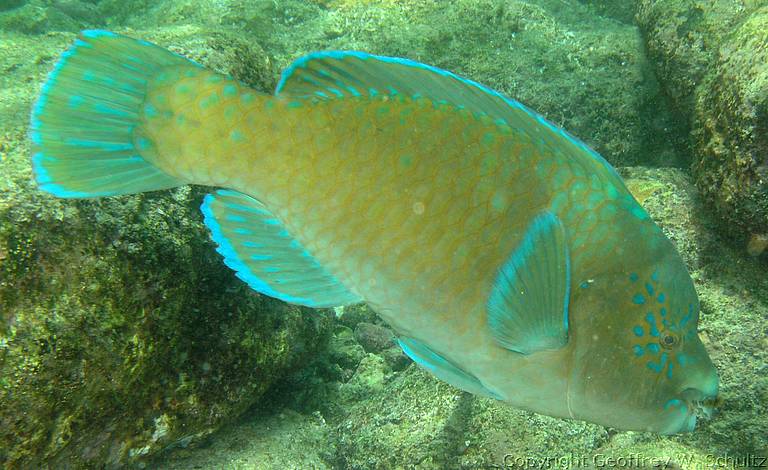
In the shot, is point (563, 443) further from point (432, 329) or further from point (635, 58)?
point (635, 58)

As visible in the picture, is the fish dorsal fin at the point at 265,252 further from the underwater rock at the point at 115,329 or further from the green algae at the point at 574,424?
the green algae at the point at 574,424

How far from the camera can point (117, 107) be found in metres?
1.69

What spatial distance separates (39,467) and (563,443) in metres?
2.79

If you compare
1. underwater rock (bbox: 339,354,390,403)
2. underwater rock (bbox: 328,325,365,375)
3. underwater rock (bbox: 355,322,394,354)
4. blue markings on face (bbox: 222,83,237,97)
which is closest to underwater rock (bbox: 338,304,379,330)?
underwater rock (bbox: 328,325,365,375)

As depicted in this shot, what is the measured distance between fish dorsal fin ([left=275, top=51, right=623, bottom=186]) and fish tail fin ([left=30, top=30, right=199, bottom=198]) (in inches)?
19.1

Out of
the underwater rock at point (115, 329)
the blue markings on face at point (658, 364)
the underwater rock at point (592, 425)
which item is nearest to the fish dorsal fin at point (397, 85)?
the blue markings on face at point (658, 364)

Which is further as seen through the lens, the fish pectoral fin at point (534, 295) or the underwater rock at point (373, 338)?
the underwater rock at point (373, 338)

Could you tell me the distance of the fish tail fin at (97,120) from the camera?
161 cm

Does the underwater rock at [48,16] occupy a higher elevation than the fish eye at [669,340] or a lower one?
lower

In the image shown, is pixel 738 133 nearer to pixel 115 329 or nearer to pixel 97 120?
pixel 97 120

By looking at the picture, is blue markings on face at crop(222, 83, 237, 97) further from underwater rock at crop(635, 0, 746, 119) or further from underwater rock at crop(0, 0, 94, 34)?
underwater rock at crop(0, 0, 94, 34)

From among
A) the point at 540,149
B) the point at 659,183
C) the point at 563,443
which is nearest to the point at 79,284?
the point at 540,149

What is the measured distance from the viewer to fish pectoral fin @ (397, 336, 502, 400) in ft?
5.96

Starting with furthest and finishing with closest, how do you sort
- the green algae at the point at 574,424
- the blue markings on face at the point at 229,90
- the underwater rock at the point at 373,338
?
the underwater rock at the point at 373,338 → the green algae at the point at 574,424 → the blue markings on face at the point at 229,90
